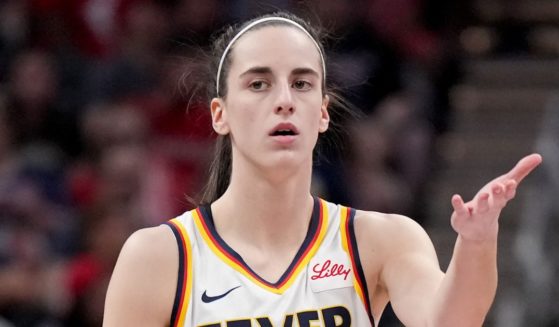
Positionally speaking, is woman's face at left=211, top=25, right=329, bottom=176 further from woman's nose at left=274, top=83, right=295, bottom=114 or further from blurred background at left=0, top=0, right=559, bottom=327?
blurred background at left=0, top=0, right=559, bottom=327

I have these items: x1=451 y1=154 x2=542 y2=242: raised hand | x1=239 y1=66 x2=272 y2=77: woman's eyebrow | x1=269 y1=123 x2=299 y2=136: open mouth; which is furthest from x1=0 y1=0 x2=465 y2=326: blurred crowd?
x1=451 y1=154 x2=542 y2=242: raised hand

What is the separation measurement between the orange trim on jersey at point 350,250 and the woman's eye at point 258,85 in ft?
1.78

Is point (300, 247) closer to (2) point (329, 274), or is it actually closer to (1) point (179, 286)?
(2) point (329, 274)

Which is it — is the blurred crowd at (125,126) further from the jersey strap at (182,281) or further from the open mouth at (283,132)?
the open mouth at (283,132)

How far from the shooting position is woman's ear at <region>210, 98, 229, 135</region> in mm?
4324

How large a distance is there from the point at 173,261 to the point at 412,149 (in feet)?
18.0

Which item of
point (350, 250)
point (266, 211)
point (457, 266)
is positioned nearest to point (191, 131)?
point (266, 211)

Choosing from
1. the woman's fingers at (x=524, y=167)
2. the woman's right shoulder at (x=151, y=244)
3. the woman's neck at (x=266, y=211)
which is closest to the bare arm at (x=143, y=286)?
the woman's right shoulder at (x=151, y=244)

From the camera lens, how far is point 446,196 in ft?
31.3

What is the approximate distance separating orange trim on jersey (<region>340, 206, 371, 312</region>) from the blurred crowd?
136 inches

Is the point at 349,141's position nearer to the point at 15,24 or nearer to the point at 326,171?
the point at 326,171

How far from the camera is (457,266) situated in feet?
12.1

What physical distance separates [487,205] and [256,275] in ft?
2.97

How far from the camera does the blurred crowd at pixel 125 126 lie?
790 centimetres
